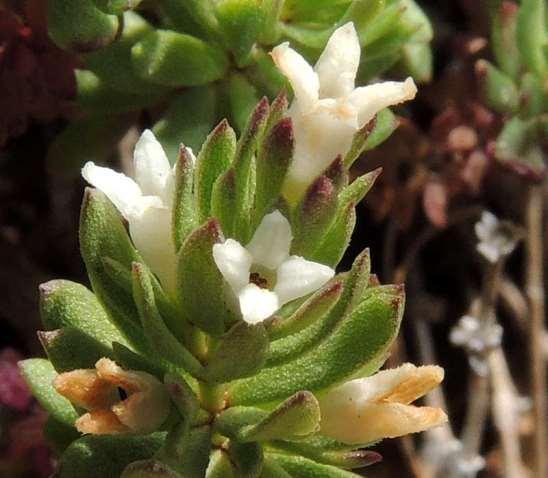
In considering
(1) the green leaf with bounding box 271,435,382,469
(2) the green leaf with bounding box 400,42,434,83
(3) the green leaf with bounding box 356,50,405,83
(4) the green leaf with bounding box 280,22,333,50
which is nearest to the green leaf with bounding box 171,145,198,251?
(1) the green leaf with bounding box 271,435,382,469

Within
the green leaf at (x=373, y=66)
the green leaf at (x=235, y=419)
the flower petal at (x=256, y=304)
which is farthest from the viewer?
the green leaf at (x=373, y=66)

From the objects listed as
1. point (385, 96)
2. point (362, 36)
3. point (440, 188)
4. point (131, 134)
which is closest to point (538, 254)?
point (440, 188)

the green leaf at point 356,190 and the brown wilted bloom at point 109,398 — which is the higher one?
the green leaf at point 356,190

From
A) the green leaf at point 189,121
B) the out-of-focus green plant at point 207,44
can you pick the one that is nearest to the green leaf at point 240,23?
the out-of-focus green plant at point 207,44

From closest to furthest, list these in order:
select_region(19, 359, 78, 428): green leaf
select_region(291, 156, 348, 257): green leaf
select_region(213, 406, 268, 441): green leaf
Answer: select_region(291, 156, 348, 257): green leaf, select_region(213, 406, 268, 441): green leaf, select_region(19, 359, 78, 428): green leaf

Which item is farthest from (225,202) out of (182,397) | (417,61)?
(417,61)

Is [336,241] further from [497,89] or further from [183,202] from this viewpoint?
[497,89]

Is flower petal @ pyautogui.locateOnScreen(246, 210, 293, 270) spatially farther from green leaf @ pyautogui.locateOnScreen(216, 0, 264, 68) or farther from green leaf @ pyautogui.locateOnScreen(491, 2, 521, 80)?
green leaf @ pyautogui.locateOnScreen(491, 2, 521, 80)

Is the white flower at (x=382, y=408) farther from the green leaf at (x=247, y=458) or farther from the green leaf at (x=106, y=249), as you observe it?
the green leaf at (x=106, y=249)
